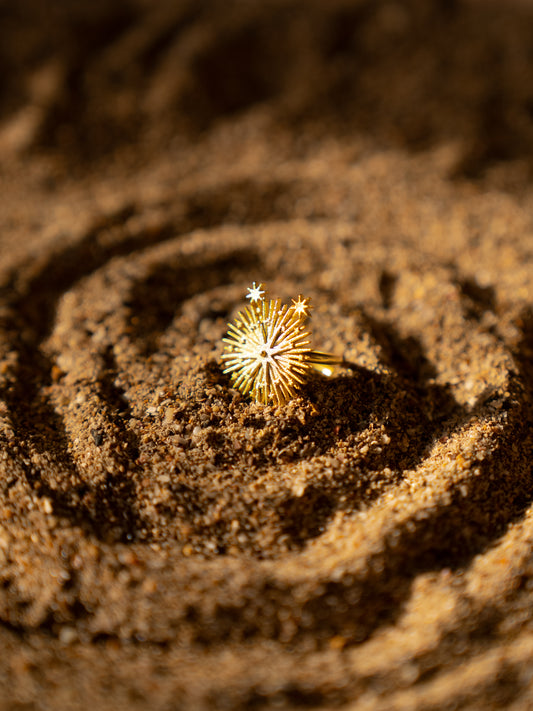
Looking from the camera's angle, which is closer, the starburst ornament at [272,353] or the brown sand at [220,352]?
the brown sand at [220,352]

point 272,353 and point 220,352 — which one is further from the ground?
point 220,352

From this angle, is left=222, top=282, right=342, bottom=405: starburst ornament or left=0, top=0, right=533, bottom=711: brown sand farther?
left=222, top=282, right=342, bottom=405: starburst ornament

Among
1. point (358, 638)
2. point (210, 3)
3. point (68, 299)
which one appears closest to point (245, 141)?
point (210, 3)

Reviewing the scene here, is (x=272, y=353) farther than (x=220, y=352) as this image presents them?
No

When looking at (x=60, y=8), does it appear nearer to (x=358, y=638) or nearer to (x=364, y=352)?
(x=364, y=352)
